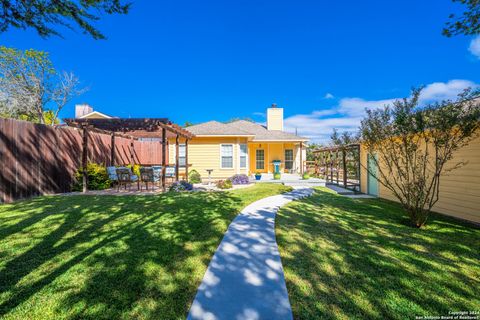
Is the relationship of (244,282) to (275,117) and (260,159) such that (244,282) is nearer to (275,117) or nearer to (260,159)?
(260,159)

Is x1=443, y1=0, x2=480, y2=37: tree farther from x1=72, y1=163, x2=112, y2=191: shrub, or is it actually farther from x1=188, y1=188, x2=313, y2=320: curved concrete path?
x1=72, y1=163, x2=112, y2=191: shrub

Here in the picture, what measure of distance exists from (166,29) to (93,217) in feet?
45.7

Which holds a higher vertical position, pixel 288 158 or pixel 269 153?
pixel 269 153

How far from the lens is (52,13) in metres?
4.56

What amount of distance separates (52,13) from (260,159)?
15.4 metres

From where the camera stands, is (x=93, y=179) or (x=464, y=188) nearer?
(x=464, y=188)

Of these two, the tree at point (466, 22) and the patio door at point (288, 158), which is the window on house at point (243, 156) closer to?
the patio door at point (288, 158)

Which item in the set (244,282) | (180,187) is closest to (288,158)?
(180,187)

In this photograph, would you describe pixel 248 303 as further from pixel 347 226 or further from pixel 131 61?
pixel 131 61

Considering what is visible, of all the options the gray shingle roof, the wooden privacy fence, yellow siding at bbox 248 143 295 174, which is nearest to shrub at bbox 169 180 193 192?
the wooden privacy fence

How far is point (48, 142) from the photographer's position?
317 inches

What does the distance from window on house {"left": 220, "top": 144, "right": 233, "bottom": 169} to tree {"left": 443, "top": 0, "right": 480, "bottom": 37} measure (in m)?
11.2

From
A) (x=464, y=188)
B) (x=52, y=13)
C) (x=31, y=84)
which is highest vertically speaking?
(x=31, y=84)

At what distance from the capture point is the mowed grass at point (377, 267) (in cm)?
225
